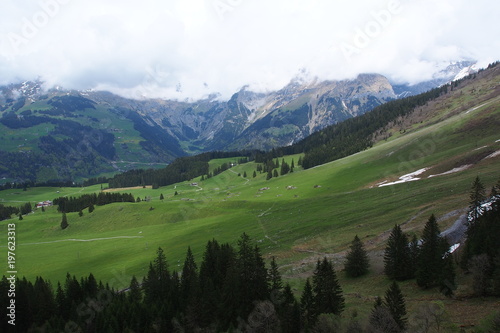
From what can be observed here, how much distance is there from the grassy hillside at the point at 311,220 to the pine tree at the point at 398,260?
2.25 meters

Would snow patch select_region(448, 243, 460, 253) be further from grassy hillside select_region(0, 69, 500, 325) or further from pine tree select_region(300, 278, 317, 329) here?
pine tree select_region(300, 278, 317, 329)

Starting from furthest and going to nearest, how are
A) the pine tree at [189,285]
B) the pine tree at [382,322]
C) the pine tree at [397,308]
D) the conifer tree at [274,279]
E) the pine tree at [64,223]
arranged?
the pine tree at [64,223] → the pine tree at [189,285] → the conifer tree at [274,279] → the pine tree at [397,308] → the pine tree at [382,322]

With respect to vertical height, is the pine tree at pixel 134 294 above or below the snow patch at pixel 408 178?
below

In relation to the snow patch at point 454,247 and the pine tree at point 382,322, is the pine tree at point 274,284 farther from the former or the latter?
the snow patch at point 454,247

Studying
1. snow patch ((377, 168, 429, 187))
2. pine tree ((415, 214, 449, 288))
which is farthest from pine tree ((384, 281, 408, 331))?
snow patch ((377, 168, 429, 187))

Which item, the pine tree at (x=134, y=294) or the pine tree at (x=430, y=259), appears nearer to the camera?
the pine tree at (x=430, y=259)

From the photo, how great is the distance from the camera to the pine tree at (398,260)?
47603 millimetres

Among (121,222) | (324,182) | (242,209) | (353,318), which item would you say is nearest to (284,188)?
(324,182)

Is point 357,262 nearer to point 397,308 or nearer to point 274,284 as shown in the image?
point 274,284

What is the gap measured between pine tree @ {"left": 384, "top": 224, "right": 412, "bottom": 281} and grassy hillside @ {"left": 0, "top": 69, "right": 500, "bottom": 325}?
2.25 meters

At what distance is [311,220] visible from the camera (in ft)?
306

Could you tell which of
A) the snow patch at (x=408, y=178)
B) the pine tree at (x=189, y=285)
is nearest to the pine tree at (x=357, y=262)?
the pine tree at (x=189, y=285)

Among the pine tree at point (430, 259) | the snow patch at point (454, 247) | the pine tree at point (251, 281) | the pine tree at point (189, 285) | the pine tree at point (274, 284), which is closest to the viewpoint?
the pine tree at point (430, 259)

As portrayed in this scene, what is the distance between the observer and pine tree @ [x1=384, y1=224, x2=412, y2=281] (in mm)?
47603
